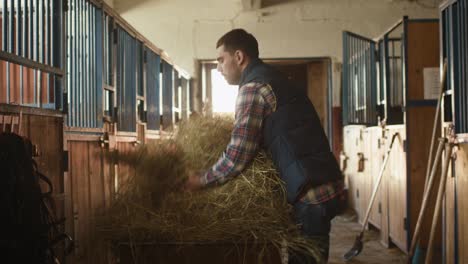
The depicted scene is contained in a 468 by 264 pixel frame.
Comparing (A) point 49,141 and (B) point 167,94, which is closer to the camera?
(A) point 49,141

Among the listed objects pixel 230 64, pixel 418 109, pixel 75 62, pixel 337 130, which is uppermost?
pixel 75 62

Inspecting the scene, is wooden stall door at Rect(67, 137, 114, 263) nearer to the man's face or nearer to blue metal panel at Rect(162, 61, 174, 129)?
the man's face

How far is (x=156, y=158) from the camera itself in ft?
6.35

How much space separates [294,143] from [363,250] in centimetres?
296

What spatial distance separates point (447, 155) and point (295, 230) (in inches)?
52.4

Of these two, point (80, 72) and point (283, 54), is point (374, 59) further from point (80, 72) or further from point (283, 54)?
point (80, 72)

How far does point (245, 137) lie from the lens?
1.89 meters

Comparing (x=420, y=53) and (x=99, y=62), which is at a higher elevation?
(x=420, y=53)

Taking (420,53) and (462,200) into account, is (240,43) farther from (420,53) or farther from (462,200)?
(420,53)

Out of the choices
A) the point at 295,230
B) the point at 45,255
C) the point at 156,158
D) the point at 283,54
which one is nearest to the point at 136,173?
the point at 156,158

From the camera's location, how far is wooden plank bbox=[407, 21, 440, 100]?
4.07 m

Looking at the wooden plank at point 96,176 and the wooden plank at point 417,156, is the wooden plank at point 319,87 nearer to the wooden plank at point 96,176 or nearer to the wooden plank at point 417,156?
the wooden plank at point 417,156

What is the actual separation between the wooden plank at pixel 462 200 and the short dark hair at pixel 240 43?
1.32 meters

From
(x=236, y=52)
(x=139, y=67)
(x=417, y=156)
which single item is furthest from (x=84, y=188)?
(x=417, y=156)
